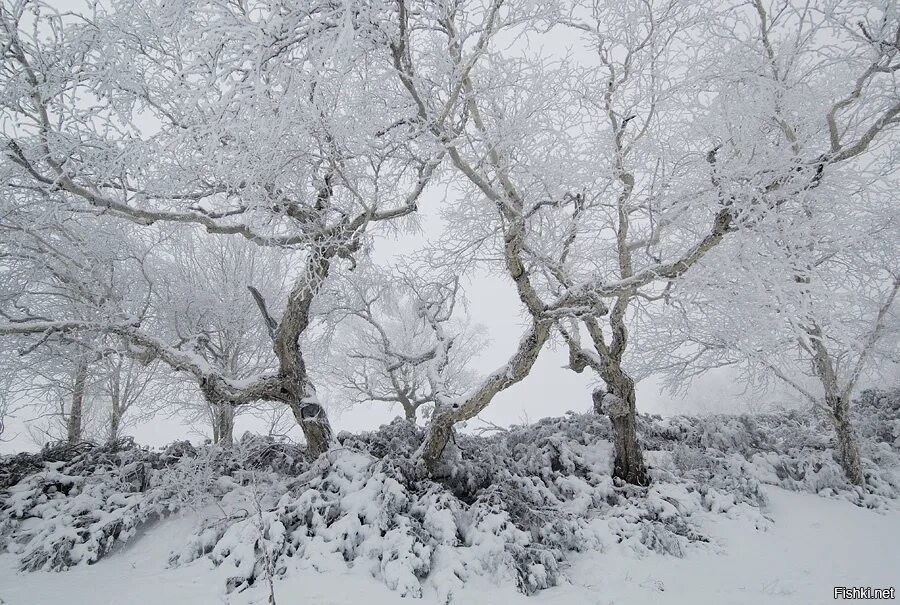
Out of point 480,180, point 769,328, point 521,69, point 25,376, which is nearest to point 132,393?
point 25,376

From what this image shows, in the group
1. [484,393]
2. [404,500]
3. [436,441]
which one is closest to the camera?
[404,500]

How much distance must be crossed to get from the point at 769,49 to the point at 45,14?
7922mm

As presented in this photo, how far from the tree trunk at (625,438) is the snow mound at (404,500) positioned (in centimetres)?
25

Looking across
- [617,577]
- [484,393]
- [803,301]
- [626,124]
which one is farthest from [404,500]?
Result: [626,124]

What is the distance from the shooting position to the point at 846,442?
6562 mm

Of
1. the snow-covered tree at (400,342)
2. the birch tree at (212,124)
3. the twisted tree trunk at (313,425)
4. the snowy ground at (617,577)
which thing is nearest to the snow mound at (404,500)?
the snowy ground at (617,577)

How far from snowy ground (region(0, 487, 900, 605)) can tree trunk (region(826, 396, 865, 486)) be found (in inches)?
49.6

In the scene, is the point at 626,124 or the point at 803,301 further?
the point at 626,124

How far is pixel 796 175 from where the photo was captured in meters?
4.39

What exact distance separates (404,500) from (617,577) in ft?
7.27

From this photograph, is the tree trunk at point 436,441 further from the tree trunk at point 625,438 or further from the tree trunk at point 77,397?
the tree trunk at point 77,397

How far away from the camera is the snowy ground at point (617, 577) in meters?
3.62

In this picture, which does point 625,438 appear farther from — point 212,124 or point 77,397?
point 77,397

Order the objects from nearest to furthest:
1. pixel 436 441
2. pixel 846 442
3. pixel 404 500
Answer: pixel 404 500, pixel 436 441, pixel 846 442
